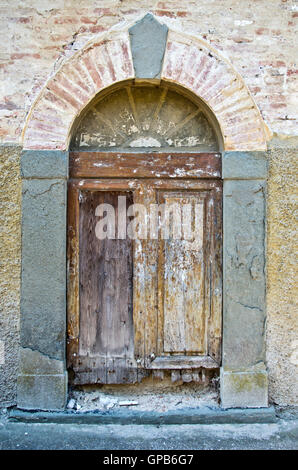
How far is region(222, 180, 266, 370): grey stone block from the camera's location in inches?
118

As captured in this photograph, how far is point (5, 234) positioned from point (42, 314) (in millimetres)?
671

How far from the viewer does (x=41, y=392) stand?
9.66ft

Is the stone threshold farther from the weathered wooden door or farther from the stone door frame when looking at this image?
the weathered wooden door

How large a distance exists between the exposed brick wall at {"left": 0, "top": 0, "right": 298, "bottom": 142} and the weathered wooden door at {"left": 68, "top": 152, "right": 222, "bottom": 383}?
0.79 metres

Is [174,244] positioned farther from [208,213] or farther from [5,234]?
[5,234]

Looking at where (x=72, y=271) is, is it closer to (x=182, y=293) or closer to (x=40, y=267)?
(x=40, y=267)

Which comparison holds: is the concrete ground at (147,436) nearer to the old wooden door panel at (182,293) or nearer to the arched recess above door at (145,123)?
the old wooden door panel at (182,293)

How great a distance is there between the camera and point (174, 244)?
315 cm

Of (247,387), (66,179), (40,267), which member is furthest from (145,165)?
(247,387)

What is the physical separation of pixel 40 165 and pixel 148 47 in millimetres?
1210
